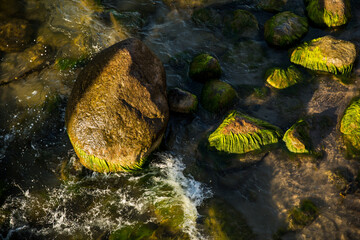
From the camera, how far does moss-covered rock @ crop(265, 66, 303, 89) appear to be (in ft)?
21.2

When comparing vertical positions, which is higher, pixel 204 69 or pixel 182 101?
pixel 204 69

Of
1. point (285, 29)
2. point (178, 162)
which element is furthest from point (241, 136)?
point (285, 29)

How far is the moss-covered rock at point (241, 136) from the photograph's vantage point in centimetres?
543

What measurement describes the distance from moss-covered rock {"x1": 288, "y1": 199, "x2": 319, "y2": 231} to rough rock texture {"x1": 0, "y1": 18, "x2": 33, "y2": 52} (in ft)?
25.3

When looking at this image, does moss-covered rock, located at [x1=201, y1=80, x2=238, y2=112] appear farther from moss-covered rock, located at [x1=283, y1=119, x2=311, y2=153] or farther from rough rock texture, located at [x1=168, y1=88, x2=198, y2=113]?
moss-covered rock, located at [x1=283, y1=119, x2=311, y2=153]

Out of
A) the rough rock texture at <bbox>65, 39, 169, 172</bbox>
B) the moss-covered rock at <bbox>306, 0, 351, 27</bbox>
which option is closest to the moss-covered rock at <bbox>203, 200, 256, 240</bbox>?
the rough rock texture at <bbox>65, 39, 169, 172</bbox>

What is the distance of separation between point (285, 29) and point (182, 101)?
366 centimetres

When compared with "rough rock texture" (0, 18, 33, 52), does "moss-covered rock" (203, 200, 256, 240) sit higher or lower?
lower

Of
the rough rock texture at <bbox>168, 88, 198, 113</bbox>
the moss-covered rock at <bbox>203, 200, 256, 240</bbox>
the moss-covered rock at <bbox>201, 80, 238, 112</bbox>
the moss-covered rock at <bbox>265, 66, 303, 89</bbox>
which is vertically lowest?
the moss-covered rock at <bbox>203, 200, 256, 240</bbox>

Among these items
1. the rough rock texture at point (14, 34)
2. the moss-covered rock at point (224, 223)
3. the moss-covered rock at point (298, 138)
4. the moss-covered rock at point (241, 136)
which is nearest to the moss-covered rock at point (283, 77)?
the moss-covered rock at point (298, 138)

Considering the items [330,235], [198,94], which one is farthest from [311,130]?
[198,94]

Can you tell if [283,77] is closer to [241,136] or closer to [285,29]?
[285,29]

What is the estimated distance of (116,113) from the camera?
4.89 m

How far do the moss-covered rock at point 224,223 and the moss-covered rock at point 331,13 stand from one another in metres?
6.05
